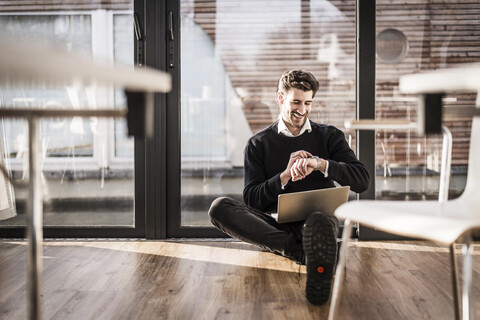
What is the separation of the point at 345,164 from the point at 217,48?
1198mm

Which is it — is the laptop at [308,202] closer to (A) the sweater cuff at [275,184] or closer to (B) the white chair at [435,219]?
(A) the sweater cuff at [275,184]

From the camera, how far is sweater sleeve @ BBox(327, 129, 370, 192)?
2.35 metres

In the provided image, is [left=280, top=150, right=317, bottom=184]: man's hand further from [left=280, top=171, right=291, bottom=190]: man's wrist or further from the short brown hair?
the short brown hair

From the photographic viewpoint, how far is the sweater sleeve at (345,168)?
2348mm

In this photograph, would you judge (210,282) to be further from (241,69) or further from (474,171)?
(241,69)

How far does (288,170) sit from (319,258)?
0.45 meters

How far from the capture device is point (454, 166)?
3.27 meters

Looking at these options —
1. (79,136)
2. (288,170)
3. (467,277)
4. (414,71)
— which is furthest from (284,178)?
(79,136)

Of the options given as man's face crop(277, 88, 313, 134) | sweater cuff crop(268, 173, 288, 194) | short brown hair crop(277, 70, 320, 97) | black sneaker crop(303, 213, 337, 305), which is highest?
short brown hair crop(277, 70, 320, 97)

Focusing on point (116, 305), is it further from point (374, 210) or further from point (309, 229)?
point (374, 210)

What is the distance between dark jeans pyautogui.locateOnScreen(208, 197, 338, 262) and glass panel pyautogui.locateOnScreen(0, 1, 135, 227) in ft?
3.19

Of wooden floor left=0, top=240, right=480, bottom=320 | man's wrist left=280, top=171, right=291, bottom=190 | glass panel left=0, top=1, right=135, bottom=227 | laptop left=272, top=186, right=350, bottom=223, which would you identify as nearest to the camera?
wooden floor left=0, top=240, right=480, bottom=320

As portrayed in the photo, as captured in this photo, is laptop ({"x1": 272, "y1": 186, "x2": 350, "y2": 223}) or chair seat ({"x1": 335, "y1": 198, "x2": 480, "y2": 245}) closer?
chair seat ({"x1": 335, "y1": 198, "x2": 480, "y2": 245})

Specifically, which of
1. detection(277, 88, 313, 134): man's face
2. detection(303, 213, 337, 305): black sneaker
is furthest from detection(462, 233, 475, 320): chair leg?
detection(277, 88, 313, 134): man's face
